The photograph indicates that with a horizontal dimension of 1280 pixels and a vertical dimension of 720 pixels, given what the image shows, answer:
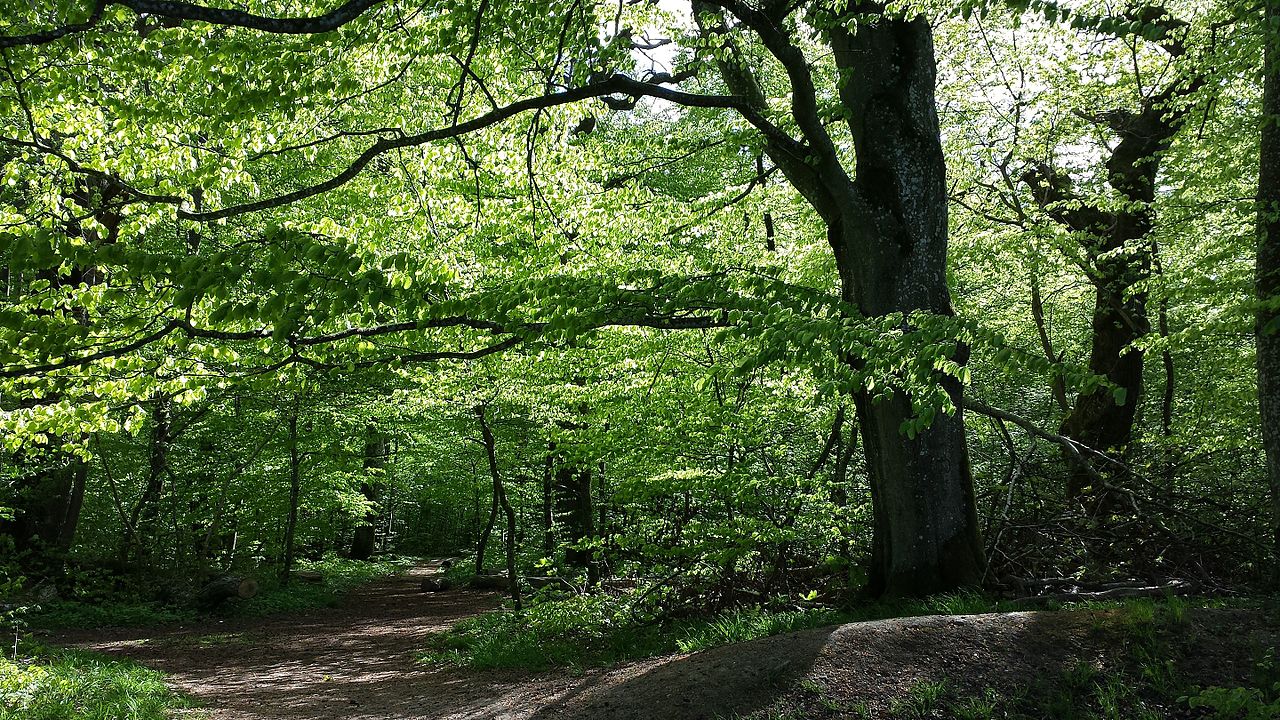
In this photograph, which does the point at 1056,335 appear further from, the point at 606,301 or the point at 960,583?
the point at 606,301

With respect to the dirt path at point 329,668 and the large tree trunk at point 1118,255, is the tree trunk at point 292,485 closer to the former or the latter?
the dirt path at point 329,668

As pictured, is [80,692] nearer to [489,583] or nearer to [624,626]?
[624,626]

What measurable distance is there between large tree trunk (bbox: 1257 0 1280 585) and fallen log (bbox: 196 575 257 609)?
603 inches

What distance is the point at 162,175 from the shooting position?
23.1 ft

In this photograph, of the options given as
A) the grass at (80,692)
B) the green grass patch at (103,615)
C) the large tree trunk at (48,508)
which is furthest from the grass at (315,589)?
the grass at (80,692)

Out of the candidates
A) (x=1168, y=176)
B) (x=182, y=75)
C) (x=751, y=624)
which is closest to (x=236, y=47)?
(x=182, y=75)

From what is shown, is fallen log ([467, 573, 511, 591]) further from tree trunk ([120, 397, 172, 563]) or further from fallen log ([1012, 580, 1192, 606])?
fallen log ([1012, 580, 1192, 606])

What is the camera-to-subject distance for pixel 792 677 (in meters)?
4.78

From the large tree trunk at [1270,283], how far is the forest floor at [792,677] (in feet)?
5.74

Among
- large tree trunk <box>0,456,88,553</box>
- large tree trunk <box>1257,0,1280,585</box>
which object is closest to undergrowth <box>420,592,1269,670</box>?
large tree trunk <box>1257,0,1280,585</box>

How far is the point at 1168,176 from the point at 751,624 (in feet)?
31.4

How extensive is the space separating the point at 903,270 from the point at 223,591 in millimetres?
13626

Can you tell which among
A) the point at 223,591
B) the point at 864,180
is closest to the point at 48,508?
the point at 223,591

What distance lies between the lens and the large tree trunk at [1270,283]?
5.98 metres
